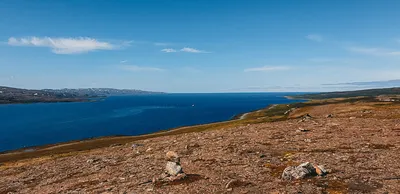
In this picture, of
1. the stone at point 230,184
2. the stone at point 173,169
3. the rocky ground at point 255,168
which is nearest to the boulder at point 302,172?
the rocky ground at point 255,168

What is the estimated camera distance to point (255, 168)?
Result: 82.4 feet

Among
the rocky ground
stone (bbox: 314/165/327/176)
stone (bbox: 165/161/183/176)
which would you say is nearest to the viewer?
the rocky ground

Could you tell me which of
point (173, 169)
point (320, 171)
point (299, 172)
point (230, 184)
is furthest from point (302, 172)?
point (173, 169)

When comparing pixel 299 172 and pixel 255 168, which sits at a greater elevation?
pixel 299 172

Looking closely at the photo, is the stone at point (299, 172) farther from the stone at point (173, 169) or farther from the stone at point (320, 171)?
the stone at point (173, 169)

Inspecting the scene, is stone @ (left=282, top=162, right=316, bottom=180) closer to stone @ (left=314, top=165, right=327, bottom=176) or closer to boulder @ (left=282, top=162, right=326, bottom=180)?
boulder @ (left=282, top=162, right=326, bottom=180)

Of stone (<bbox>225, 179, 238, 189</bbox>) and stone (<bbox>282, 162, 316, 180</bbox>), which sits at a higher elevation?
stone (<bbox>282, 162, 316, 180</bbox>)

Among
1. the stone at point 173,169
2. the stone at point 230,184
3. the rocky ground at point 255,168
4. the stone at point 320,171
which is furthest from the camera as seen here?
the stone at point 173,169

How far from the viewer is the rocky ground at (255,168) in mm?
20031

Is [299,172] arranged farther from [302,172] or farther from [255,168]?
[255,168]

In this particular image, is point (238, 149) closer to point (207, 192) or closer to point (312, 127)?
point (207, 192)

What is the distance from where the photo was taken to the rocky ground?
2003 centimetres

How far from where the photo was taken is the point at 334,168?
23109 millimetres

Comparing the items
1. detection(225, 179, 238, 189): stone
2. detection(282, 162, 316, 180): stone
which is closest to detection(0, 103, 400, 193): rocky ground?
detection(225, 179, 238, 189): stone
